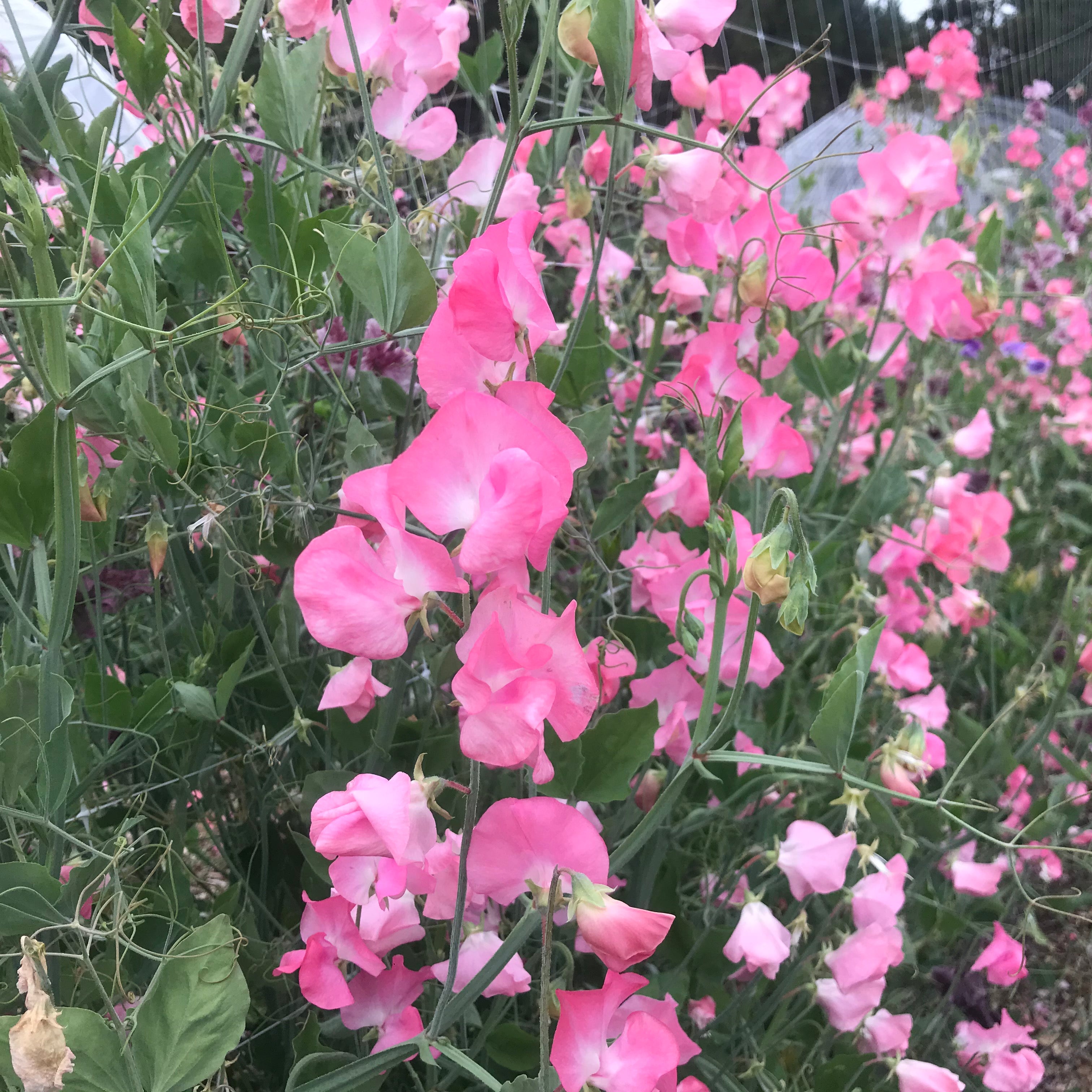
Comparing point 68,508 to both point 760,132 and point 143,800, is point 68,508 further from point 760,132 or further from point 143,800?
point 760,132

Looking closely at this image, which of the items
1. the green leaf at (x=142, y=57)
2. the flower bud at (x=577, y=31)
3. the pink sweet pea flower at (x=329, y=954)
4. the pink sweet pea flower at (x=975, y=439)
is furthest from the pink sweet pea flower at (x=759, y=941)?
the pink sweet pea flower at (x=975, y=439)

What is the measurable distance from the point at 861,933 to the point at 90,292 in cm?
74

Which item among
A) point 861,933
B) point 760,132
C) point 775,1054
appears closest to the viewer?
point 861,933

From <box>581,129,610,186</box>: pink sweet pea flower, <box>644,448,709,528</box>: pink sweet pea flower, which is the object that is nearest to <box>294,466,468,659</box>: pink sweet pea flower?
<box>644,448,709,528</box>: pink sweet pea flower

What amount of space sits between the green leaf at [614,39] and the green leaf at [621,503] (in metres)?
0.25

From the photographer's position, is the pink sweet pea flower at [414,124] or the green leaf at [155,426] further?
the pink sweet pea flower at [414,124]

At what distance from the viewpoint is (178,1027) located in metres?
0.46

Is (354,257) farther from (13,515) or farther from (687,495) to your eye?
(687,495)

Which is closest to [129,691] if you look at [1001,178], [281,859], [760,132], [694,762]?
[281,859]

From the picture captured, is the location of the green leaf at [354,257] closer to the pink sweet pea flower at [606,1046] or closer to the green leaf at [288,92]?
the green leaf at [288,92]

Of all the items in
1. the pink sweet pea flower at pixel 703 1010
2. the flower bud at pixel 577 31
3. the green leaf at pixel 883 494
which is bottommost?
the pink sweet pea flower at pixel 703 1010

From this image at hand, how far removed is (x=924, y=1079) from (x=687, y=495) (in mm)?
537

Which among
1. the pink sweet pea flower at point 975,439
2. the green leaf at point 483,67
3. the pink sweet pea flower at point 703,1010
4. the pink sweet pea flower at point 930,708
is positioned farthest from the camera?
the pink sweet pea flower at point 975,439

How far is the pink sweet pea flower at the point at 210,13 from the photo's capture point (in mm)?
674
